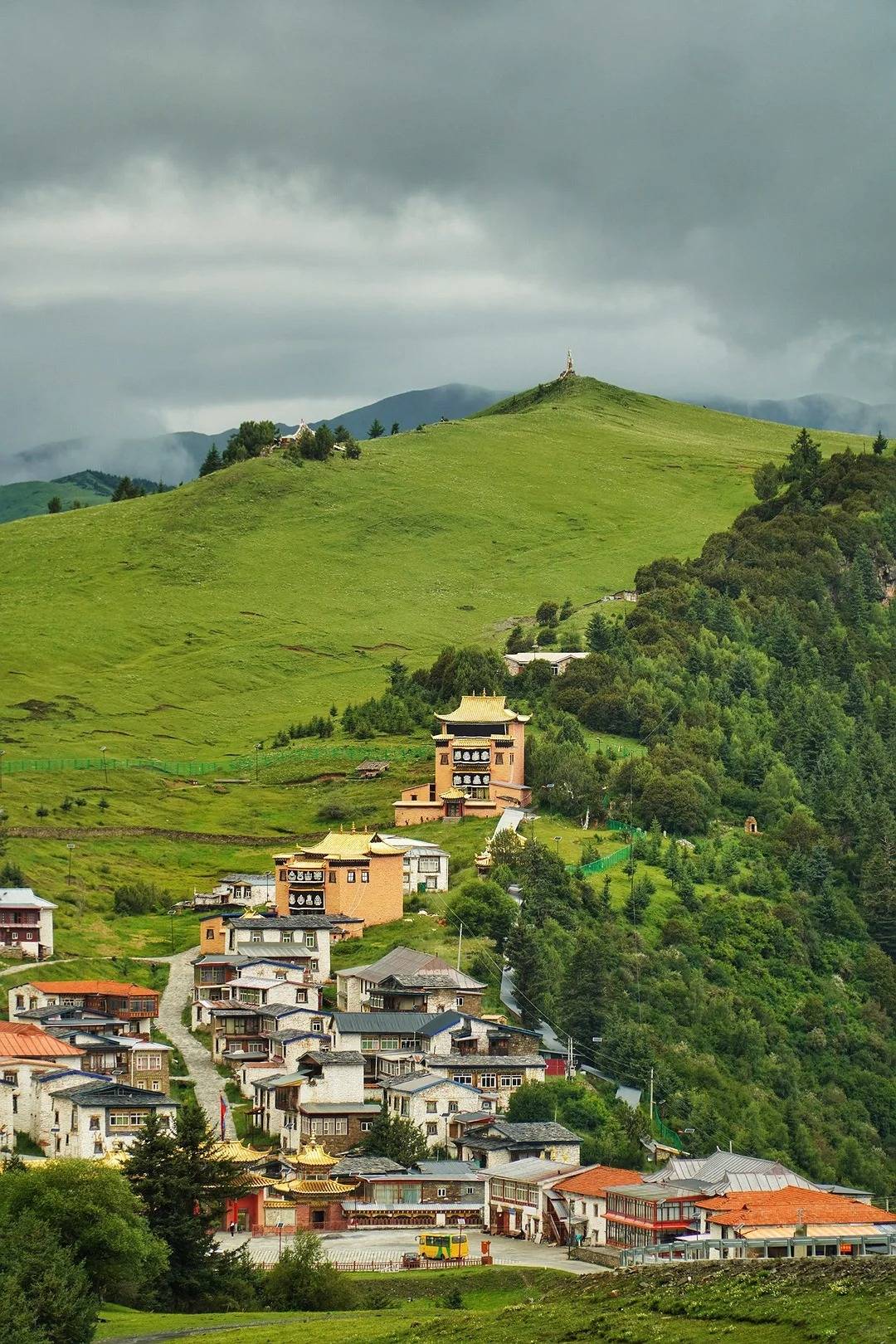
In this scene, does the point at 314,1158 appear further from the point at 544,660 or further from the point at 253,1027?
the point at 544,660

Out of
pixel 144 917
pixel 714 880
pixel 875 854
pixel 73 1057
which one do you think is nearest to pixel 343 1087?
pixel 73 1057

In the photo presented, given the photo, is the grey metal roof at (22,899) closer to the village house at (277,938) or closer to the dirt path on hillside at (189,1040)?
the dirt path on hillside at (189,1040)

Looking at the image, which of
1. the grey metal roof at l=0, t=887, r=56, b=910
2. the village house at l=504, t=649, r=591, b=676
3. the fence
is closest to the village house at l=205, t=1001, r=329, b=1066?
the grey metal roof at l=0, t=887, r=56, b=910

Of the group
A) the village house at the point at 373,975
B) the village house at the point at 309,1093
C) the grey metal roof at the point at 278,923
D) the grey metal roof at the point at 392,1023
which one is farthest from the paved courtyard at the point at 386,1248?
the grey metal roof at the point at 278,923

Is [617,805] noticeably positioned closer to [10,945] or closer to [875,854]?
[875,854]

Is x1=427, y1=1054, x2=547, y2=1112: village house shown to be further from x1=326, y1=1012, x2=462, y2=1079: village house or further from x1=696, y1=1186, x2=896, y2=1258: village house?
x1=696, y1=1186, x2=896, y2=1258: village house

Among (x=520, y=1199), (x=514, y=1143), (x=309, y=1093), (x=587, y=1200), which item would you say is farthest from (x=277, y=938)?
(x=587, y=1200)
